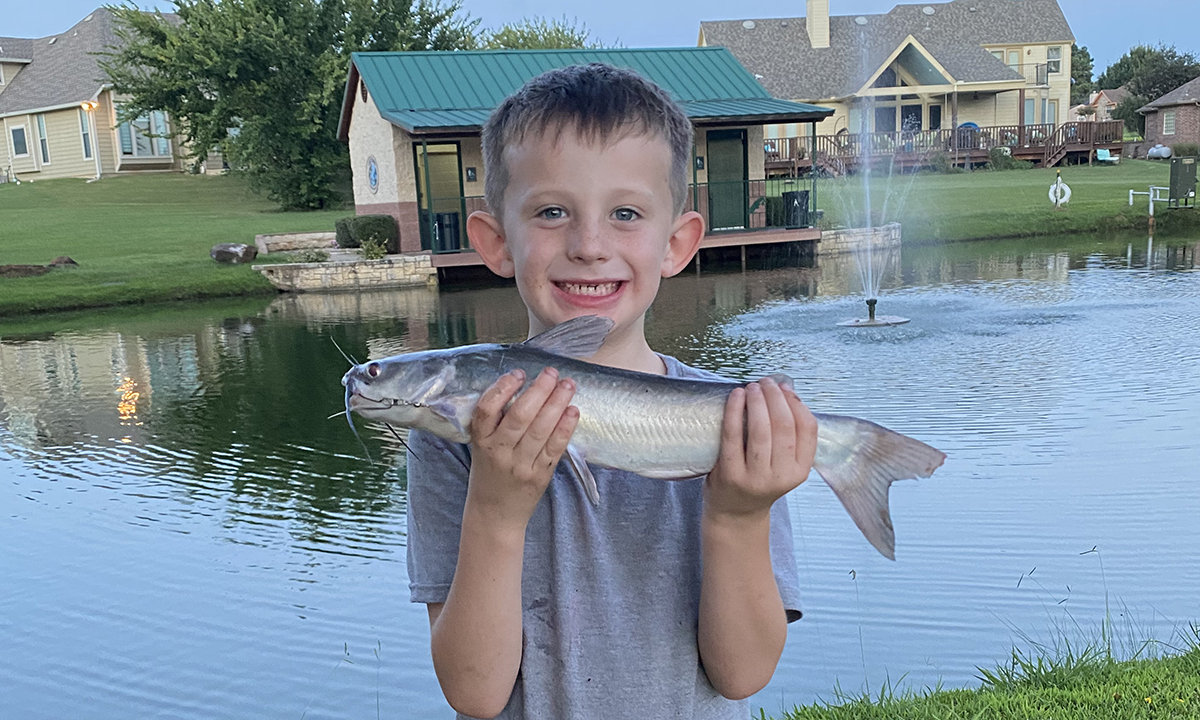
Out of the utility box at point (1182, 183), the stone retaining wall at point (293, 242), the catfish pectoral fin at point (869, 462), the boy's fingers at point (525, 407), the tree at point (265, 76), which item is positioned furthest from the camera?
the tree at point (265, 76)

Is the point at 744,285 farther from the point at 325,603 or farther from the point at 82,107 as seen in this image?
the point at 82,107

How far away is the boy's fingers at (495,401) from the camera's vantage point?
1.69 meters

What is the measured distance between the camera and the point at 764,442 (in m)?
1.78

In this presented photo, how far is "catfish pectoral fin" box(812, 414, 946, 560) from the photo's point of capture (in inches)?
74.2

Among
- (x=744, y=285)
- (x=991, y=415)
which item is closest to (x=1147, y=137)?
(x=744, y=285)

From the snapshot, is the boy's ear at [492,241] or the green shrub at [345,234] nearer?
the boy's ear at [492,241]

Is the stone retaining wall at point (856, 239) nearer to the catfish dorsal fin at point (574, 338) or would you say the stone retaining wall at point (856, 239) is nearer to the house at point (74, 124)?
the catfish dorsal fin at point (574, 338)

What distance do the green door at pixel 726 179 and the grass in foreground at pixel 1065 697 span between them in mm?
23161

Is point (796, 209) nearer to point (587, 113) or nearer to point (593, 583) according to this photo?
point (587, 113)

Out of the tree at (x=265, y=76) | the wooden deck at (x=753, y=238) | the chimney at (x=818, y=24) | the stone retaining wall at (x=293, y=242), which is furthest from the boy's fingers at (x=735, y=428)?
the chimney at (x=818, y=24)

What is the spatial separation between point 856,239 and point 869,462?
87.0 feet

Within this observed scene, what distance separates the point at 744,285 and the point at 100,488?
1516 cm

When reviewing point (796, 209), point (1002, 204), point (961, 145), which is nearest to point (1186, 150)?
point (961, 145)

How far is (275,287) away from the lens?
25.2 meters
